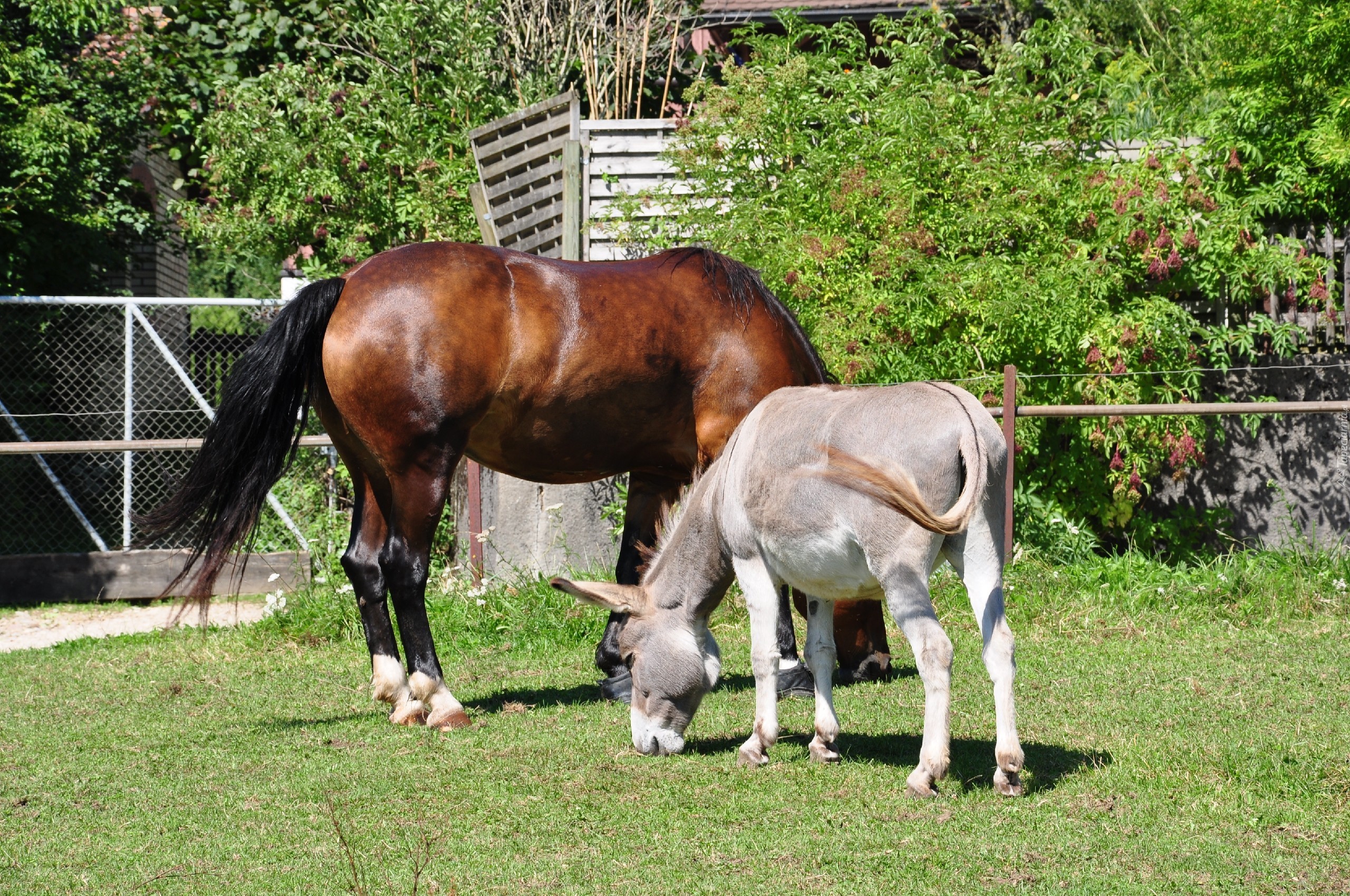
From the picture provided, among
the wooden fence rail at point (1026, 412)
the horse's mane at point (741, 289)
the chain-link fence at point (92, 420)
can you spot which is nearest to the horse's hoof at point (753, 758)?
the horse's mane at point (741, 289)

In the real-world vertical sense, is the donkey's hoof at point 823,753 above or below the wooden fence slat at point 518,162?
below

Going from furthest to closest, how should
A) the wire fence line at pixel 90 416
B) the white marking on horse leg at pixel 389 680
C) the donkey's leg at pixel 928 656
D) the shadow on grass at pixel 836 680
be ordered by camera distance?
the wire fence line at pixel 90 416
the shadow on grass at pixel 836 680
the white marking on horse leg at pixel 389 680
the donkey's leg at pixel 928 656

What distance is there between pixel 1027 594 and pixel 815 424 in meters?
3.77

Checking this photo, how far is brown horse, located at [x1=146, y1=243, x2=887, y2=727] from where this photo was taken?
17.9ft

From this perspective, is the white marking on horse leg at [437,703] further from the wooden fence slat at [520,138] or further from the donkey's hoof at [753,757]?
the wooden fence slat at [520,138]

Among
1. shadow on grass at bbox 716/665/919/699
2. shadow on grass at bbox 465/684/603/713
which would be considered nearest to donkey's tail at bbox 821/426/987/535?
shadow on grass at bbox 716/665/919/699

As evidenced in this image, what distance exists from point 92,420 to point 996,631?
10106 millimetres

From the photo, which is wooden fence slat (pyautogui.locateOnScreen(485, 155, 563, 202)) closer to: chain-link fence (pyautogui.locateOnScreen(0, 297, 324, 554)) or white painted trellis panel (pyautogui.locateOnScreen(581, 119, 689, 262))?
white painted trellis panel (pyautogui.locateOnScreen(581, 119, 689, 262))

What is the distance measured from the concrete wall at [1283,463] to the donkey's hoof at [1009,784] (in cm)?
567

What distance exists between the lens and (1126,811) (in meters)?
3.95

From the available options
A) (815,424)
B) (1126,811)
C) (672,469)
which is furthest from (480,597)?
(1126,811)

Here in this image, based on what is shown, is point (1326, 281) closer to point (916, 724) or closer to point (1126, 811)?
point (916, 724)

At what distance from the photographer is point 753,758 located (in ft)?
15.3

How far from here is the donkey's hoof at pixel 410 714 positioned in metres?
5.60
